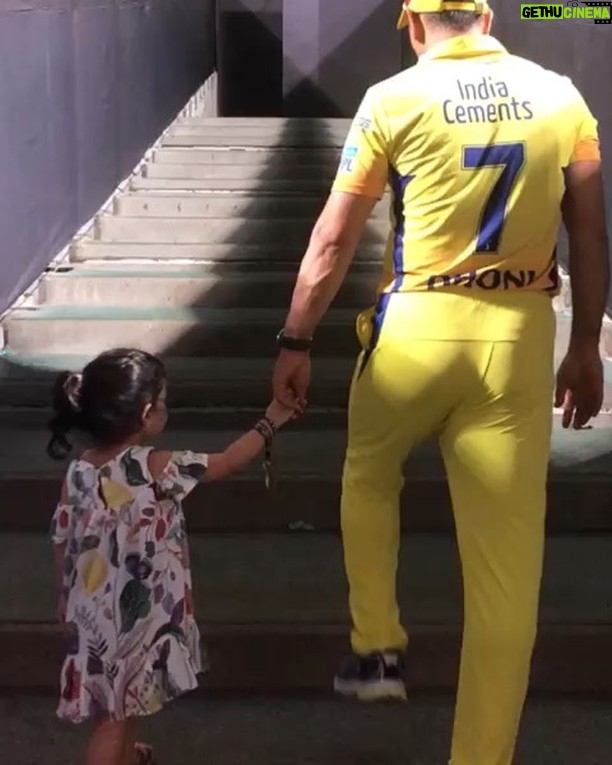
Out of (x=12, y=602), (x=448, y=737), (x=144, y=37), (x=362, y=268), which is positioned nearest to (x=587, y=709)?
(x=448, y=737)

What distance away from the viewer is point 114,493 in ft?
6.50

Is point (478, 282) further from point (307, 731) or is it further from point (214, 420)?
point (214, 420)

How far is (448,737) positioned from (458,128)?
140cm

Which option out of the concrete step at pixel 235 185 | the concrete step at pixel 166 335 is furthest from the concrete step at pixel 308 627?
the concrete step at pixel 235 185

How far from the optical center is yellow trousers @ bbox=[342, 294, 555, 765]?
1.94 metres

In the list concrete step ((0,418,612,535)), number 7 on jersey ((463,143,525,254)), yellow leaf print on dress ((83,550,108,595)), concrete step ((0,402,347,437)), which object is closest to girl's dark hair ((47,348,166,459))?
yellow leaf print on dress ((83,550,108,595))

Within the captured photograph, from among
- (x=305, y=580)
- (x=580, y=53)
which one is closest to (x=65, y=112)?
(x=580, y=53)

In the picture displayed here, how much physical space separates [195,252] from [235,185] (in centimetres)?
109

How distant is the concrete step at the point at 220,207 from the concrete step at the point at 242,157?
800 millimetres

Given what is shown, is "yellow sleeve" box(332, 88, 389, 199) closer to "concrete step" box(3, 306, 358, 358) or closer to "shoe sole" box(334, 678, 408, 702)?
"shoe sole" box(334, 678, 408, 702)

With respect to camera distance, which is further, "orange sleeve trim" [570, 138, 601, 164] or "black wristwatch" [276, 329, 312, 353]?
"black wristwatch" [276, 329, 312, 353]

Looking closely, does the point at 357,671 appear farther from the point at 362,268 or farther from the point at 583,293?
the point at 362,268

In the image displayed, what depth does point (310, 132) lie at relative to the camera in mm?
7457

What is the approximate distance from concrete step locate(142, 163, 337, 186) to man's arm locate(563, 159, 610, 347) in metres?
4.25
